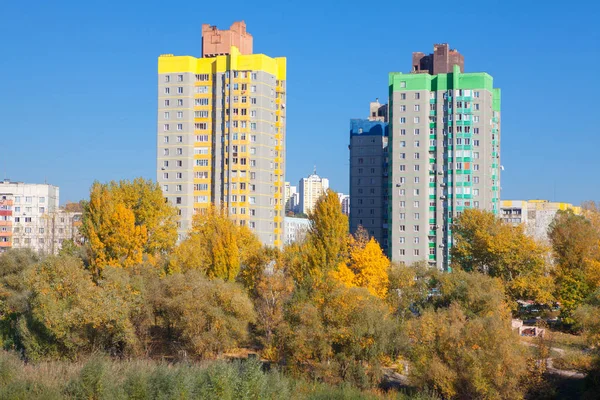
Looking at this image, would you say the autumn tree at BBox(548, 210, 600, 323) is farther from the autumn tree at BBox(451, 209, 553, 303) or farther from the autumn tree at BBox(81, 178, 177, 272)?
the autumn tree at BBox(81, 178, 177, 272)

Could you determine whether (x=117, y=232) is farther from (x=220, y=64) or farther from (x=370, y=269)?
(x=220, y=64)

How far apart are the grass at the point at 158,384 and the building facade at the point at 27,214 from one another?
51.3 m

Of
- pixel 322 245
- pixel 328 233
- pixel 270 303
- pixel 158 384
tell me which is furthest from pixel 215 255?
pixel 158 384

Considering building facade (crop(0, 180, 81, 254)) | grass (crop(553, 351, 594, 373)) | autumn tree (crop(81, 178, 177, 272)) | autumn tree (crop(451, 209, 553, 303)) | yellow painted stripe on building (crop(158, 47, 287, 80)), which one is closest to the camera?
grass (crop(553, 351, 594, 373))

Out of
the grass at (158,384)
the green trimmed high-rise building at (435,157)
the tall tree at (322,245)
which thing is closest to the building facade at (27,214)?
the green trimmed high-rise building at (435,157)

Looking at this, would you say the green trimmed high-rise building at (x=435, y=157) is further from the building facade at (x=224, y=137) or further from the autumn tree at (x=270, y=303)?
the autumn tree at (x=270, y=303)

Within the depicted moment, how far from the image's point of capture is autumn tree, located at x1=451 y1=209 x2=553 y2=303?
42.2 metres

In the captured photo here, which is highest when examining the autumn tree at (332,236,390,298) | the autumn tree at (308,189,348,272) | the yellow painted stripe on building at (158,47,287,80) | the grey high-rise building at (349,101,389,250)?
the yellow painted stripe on building at (158,47,287,80)

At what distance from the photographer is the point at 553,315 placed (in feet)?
153

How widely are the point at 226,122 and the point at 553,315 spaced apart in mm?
32600

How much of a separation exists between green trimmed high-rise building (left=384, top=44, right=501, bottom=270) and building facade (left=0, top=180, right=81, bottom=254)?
3418cm

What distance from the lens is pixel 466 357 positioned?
28.5 m

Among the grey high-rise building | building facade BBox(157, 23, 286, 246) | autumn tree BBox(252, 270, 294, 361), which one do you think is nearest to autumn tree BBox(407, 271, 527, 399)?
autumn tree BBox(252, 270, 294, 361)

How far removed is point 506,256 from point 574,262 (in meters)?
4.05
